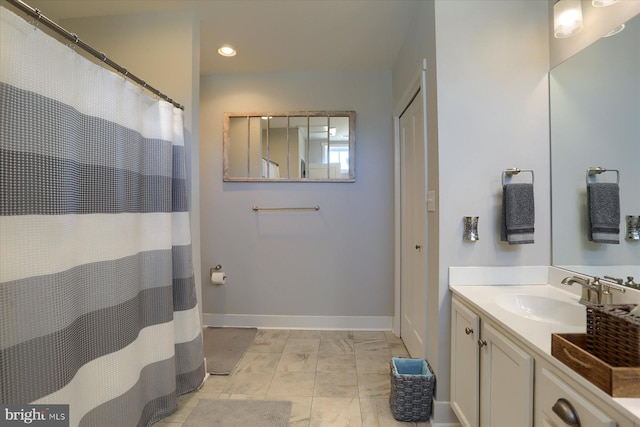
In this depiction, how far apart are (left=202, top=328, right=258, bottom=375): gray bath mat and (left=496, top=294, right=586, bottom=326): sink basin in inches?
75.5

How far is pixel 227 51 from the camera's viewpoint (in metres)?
2.37

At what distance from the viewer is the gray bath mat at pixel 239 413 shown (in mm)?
1517

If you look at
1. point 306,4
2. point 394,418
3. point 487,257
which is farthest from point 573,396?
point 306,4

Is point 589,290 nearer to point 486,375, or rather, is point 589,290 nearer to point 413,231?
point 486,375

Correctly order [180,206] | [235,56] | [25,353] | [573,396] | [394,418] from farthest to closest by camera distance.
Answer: [235,56] → [180,206] → [394,418] → [25,353] → [573,396]

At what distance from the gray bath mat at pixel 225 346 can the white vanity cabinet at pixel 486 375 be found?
62.5 inches

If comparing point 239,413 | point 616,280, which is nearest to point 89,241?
point 239,413

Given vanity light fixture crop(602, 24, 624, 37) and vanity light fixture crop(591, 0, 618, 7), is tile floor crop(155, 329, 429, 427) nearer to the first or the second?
vanity light fixture crop(602, 24, 624, 37)

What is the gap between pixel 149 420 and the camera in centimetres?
148

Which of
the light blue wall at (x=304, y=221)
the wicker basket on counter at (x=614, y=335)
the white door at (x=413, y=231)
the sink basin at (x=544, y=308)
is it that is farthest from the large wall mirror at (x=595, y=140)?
the light blue wall at (x=304, y=221)

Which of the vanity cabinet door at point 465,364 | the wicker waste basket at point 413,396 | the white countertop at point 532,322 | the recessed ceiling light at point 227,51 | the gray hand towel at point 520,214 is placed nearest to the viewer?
the white countertop at point 532,322

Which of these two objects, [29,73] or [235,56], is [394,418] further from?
[235,56]

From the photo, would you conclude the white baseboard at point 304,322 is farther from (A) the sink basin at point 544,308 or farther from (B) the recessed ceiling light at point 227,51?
(B) the recessed ceiling light at point 227,51

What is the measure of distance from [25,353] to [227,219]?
75.7 inches
